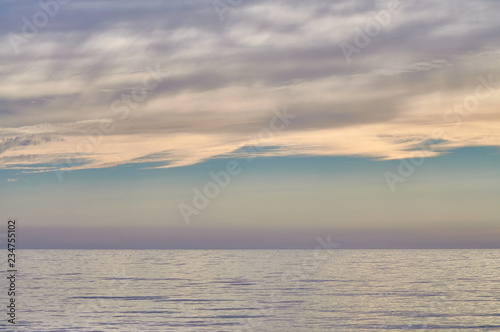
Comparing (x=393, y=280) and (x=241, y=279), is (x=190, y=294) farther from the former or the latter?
(x=393, y=280)

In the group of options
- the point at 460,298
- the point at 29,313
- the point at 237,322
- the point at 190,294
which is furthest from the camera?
the point at 190,294

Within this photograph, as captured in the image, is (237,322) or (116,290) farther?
(116,290)

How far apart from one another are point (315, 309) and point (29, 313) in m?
29.3

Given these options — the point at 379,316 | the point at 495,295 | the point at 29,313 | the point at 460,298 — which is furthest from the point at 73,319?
the point at 495,295

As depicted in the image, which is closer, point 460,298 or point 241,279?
point 460,298

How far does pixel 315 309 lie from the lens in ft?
182

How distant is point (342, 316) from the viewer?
168 ft

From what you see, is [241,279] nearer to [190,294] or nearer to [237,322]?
[190,294]

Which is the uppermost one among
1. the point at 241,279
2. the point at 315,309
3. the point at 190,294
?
the point at 241,279

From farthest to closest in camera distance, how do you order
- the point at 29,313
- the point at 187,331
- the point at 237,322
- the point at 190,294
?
the point at 190,294, the point at 29,313, the point at 237,322, the point at 187,331

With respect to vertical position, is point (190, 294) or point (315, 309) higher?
point (190, 294)

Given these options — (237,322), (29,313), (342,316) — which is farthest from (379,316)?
(29,313)

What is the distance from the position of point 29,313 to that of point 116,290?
20369 millimetres

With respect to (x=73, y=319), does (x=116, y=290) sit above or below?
above
